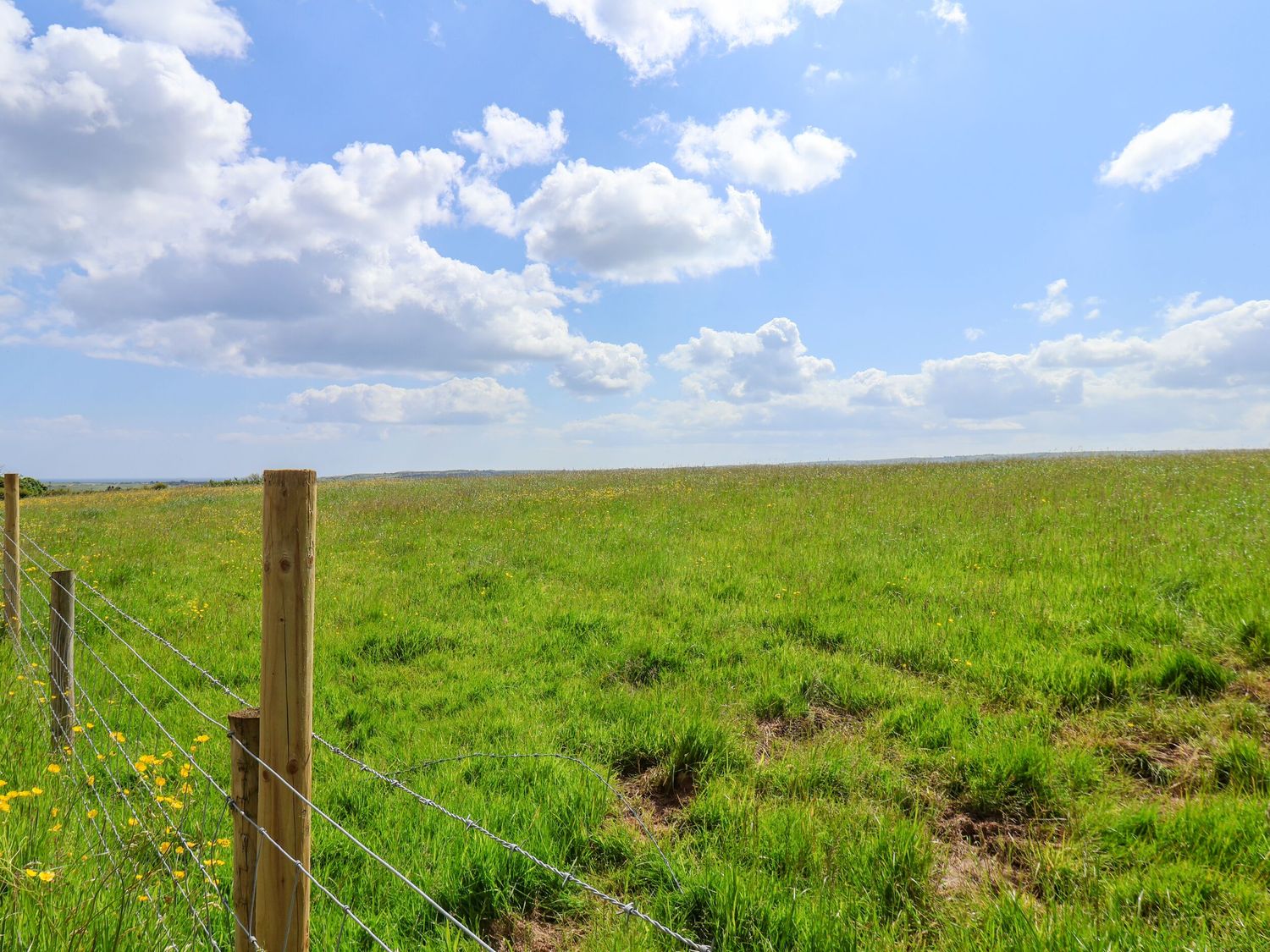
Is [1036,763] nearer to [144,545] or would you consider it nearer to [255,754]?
[255,754]

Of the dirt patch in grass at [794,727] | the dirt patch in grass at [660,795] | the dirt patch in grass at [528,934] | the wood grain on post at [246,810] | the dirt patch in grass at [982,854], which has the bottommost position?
the dirt patch in grass at [528,934]

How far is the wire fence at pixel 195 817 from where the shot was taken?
2.64 m

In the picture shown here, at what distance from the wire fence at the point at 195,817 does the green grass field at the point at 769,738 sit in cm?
5

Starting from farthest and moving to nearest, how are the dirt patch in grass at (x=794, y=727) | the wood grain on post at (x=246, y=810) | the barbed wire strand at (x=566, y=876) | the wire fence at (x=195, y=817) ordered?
the dirt patch in grass at (x=794, y=727) → the wire fence at (x=195, y=817) → the wood grain on post at (x=246, y=810) → the barbed wire strand at (x=566, y=876)

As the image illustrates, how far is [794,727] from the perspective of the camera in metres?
5.55

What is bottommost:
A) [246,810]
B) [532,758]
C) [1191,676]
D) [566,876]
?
[532,758]

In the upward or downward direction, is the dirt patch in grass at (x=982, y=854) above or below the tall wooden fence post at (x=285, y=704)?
below

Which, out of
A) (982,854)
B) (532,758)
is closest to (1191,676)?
(982,854)

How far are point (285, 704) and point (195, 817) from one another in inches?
118

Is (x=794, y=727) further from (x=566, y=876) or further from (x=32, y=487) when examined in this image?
(x=32, y=487)

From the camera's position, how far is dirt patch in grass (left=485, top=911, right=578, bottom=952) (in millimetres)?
3361

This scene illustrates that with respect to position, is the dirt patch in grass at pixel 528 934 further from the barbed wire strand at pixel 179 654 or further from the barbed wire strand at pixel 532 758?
the barbed wire strand at pixel 179 654

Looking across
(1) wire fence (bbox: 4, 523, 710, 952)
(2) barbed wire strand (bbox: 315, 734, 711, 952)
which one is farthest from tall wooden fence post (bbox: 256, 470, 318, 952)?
(2) barbed wire strand (bbox: 315, 734, 711, 952)

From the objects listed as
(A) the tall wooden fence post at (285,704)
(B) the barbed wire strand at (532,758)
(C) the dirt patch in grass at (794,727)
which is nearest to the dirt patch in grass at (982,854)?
(C) the dirt patch in grass at (794,727)
